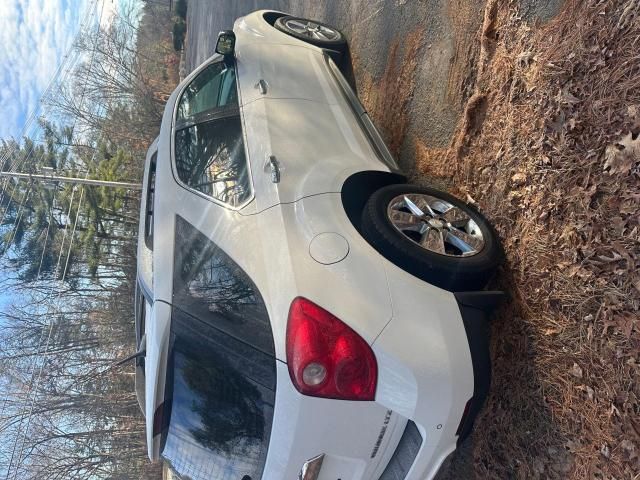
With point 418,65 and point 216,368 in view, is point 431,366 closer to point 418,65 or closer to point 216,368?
point 216,368

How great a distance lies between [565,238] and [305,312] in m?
1.43

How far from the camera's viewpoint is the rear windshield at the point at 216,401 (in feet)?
8.14

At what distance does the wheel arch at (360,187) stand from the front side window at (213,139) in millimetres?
572

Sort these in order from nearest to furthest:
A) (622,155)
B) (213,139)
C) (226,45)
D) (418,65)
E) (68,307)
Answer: (622,155) < (213,139) < (226,45) < (418,65) < (68,307)

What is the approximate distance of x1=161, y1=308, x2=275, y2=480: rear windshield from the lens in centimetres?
248

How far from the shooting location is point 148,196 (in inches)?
143

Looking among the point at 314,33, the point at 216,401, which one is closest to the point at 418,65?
the point at 314,33

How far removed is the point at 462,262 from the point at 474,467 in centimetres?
151

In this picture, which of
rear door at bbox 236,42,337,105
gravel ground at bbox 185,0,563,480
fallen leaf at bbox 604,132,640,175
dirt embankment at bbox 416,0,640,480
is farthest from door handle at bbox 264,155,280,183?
fallen leaf at bbox 604,132,640,175

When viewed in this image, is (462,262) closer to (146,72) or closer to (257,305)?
(257,305)

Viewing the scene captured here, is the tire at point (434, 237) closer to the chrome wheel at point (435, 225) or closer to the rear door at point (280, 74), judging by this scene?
the chrome wheel at point (435, 225)

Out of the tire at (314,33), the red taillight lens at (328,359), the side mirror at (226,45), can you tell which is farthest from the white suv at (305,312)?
the tire at (314,33)

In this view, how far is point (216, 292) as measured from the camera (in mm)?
2643

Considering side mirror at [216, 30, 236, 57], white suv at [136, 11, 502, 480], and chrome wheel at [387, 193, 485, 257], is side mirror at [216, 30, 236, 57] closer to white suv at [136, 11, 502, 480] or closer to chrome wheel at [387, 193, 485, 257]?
white suv at [136, 11, 502, 480]
